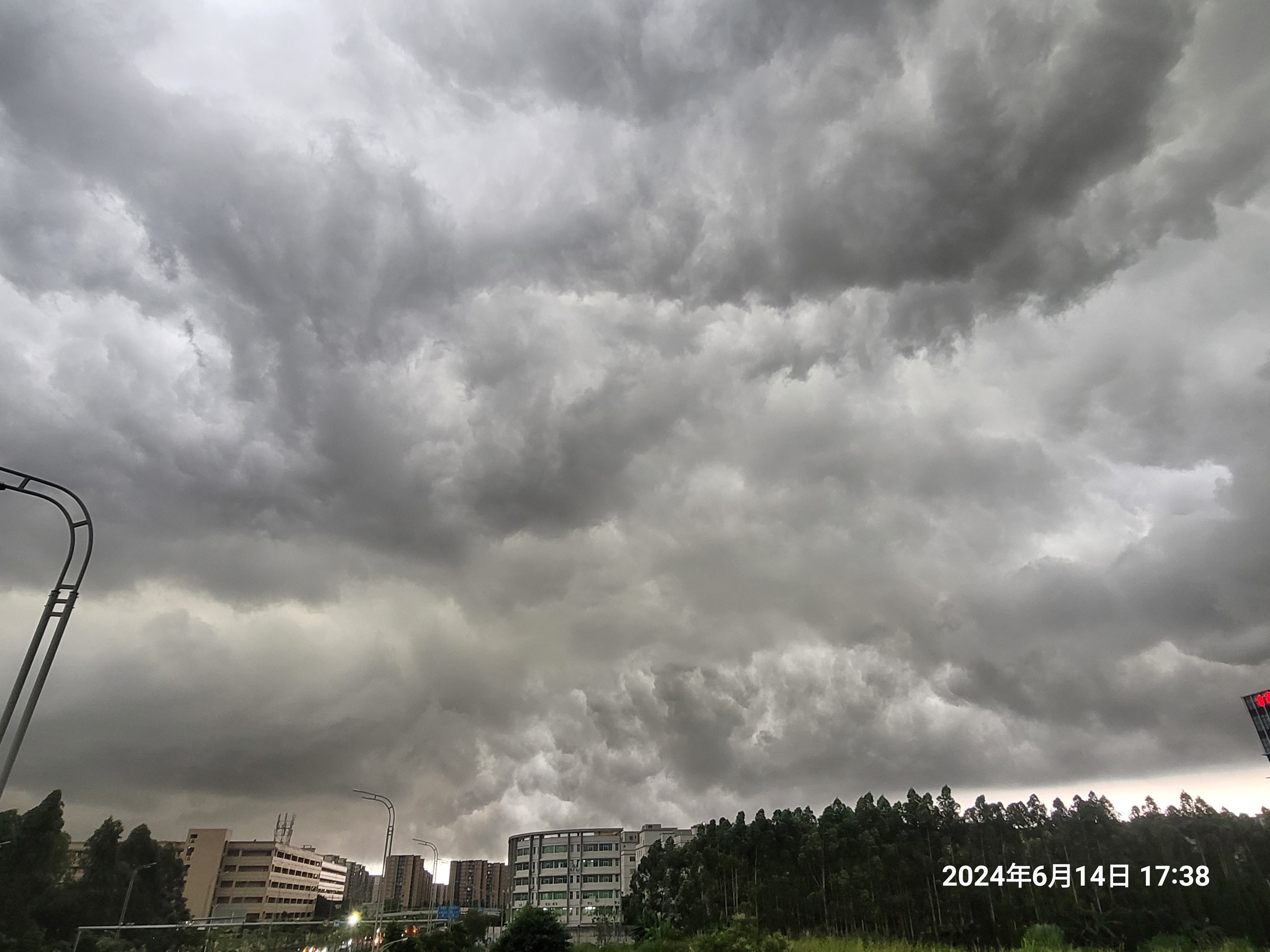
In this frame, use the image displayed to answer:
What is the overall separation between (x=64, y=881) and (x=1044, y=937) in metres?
99.8

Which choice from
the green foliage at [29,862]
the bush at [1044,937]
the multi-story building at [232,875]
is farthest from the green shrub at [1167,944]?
the multi-story building at [232,875]

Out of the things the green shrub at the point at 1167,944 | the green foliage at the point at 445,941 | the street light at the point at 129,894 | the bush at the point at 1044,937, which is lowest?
the green shrub at the point at 1167,944

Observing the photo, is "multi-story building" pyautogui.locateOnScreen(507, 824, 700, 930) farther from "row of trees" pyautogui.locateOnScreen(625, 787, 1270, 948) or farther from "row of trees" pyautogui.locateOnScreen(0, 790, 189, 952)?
"row of trees" pyautogui.locateOnScreen(0, 790, 189, 952)

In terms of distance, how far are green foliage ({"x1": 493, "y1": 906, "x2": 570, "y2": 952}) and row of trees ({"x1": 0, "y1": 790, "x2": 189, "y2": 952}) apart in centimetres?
2680

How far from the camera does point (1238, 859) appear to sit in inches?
2739

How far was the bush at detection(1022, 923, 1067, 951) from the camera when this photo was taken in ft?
164

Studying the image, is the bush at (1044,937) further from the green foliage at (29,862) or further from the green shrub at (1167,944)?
the green foliage at (29,862)

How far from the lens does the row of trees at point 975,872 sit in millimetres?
66125

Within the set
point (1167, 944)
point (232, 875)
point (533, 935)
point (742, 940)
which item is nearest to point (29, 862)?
point (533, 935)

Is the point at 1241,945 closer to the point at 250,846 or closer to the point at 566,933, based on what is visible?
the point at 566,933

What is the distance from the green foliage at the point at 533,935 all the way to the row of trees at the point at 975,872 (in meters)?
11.1

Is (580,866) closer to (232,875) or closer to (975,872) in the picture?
(232,875)

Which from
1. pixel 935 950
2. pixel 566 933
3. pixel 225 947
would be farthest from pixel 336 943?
pixel 935 950

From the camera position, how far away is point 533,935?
5072 cm
